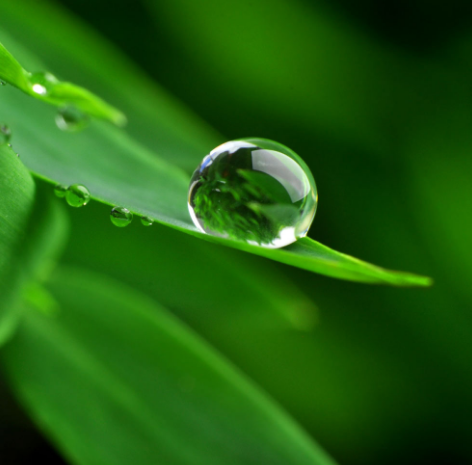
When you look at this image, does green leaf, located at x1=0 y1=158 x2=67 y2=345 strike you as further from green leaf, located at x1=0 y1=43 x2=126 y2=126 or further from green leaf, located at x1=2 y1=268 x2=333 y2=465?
green leaf, located at x1=2 y1=268 x2=333 y2=465

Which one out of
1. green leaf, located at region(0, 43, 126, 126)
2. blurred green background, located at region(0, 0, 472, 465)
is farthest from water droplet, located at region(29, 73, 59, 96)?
blurred green background, located at region(0, 0, 472, 465)

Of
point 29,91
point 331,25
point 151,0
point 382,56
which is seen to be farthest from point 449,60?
point 29,91

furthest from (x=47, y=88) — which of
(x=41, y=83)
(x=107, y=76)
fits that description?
(x=107, y=76)

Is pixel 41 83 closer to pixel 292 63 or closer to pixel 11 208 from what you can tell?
pixel 11 208

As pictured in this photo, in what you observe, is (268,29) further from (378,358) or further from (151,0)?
(378,358)

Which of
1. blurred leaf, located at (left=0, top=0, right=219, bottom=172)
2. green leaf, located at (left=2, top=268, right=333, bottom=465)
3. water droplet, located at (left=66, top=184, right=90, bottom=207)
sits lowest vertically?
green leaf, located at (left=2, top=268, right=333, bottom=465)

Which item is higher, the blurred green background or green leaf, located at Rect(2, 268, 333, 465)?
the blurred green background
